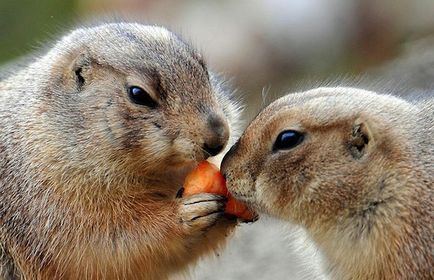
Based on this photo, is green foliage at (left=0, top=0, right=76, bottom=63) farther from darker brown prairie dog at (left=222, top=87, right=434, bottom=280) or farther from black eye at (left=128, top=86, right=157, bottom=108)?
darker brown prairie dog at (left=222, top=87, right=434, bottom=280)

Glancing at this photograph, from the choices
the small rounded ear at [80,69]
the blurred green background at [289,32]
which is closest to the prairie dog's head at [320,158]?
the small rounded ear at [80,69]

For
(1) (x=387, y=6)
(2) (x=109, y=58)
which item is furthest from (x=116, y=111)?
(1) (x=387, y=6)

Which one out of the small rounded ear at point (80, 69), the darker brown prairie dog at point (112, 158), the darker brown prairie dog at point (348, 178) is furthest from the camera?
the small rounded ear at point (80, 69)

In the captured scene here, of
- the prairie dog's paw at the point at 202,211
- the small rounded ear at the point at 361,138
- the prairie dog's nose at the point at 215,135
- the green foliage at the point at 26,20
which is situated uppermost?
the green foliage at the point at 26,20

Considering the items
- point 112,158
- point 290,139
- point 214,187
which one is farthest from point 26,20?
point 290,139

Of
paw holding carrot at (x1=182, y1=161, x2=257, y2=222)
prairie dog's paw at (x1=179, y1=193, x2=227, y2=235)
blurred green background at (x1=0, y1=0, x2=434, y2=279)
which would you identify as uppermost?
blurred green background at (x1=0, y1=0, x2=434, y2=279)

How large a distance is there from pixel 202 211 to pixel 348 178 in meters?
0.65

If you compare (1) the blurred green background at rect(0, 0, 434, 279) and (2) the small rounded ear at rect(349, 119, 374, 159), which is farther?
(1) the blurred green background at rect(0, 0, 434, 279)

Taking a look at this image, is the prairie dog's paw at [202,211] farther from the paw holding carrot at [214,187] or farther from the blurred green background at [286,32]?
the blurred green background at [286,32]

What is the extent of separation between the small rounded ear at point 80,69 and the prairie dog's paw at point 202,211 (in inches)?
29.5

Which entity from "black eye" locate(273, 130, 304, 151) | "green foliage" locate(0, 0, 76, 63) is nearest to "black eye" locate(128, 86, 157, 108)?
"black eye" locate(273, 130, 304, 151)

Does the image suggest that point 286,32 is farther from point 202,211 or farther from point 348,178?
point 348,178

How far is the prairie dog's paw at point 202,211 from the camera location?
12.3ft

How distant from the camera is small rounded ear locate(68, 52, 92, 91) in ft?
13.1
